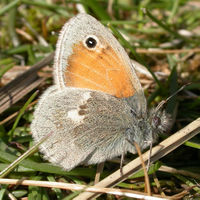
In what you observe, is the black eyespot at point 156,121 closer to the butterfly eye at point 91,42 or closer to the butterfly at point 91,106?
the butterfly at point 91,106

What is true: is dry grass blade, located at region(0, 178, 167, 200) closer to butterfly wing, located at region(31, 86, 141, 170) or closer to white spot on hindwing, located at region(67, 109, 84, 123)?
butterfly wing, located at region(31, 86, 141, 170)

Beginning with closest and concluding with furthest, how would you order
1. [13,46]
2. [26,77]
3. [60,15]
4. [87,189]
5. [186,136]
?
[87,189]
[186,136]
[26,77]
[13,46]
[60,15]

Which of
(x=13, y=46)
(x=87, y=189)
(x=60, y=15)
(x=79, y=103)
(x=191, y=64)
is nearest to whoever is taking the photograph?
(x=87, y=189)

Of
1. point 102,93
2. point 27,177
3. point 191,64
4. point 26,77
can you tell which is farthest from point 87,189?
point 191,64

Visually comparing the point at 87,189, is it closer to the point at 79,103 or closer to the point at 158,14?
the point at 79,103

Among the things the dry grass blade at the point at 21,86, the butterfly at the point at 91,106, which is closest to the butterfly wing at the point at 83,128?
the butterfly at the point at 91,106

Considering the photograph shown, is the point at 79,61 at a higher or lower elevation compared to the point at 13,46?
lower

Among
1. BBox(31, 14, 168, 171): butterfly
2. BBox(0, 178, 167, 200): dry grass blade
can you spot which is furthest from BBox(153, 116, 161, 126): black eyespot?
BBox(0, 178, 167, 200): dry grass blade
